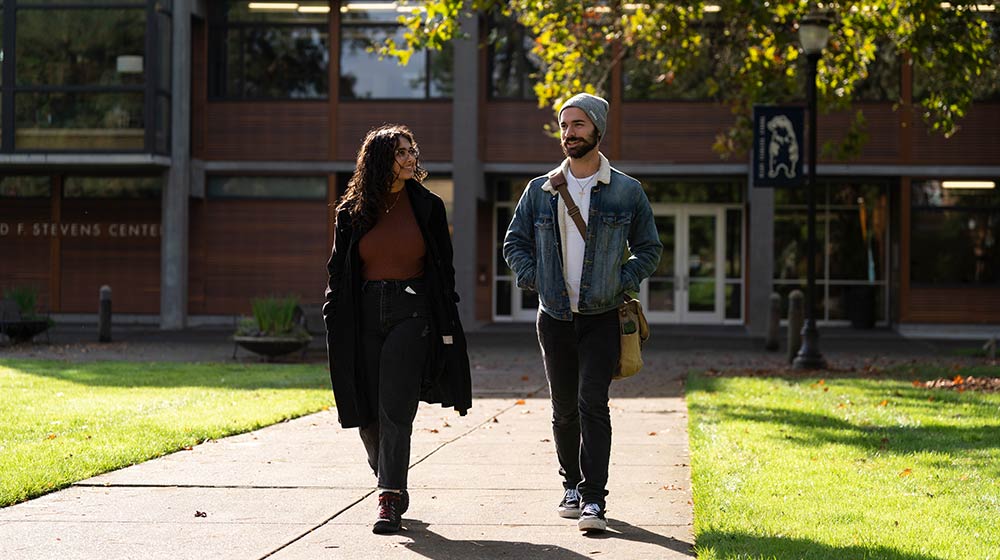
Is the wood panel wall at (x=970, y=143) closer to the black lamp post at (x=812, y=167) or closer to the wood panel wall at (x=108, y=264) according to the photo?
the black lamp post at (x=812, y=167)

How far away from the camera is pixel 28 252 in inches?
1174

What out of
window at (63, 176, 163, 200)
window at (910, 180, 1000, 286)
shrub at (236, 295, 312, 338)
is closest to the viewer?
shrub at (236, 295, 312, 338)

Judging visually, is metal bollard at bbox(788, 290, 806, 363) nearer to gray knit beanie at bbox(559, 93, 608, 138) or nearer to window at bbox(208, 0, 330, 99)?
gray knit beanie at bbox(559, 93, 608, 138)

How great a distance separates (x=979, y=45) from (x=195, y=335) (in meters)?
15.6

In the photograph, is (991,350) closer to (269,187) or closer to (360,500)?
(360,500)

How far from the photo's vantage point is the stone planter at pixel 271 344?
60.5ft

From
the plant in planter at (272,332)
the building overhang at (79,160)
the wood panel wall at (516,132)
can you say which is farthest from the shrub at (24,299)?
the wood panel wall at (516,132)

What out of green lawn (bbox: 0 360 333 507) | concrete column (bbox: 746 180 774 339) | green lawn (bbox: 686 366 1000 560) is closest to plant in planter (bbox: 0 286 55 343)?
green lawn (bbox: 0 360 333 507)

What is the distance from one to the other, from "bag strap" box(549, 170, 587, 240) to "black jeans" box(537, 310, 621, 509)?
0.42 meters

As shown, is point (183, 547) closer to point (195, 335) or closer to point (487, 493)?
point (487, 493)

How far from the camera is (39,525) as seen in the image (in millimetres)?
6328

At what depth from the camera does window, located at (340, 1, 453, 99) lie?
29125 mm

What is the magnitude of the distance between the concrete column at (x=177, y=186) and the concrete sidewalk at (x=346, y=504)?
1862 cm

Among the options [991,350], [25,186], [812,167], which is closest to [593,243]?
[812,167]
